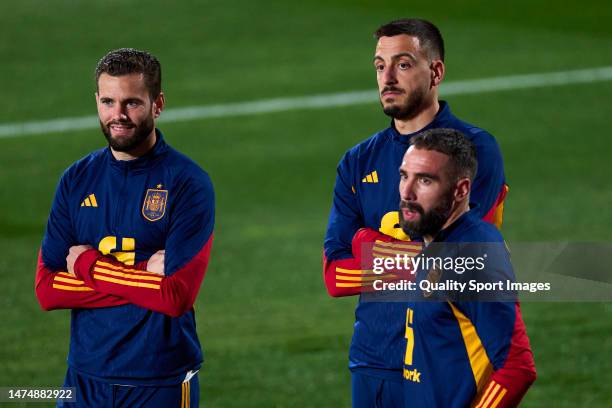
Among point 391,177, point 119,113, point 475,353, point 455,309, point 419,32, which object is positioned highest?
point 419,32

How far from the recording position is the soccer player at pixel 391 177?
19.6 feet

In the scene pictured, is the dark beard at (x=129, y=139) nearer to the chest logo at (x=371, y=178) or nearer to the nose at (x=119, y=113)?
the nose at (x=119, y=113)

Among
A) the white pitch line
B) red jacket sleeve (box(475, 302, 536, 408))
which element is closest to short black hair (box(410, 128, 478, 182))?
red jacket sleeve (box(475, 302, 536, 408))

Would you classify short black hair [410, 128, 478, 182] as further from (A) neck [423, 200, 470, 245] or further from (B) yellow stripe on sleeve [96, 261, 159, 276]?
(B) yellow stripe on sleeve [96, 261, 159, 276]

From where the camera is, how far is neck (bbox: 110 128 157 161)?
6016 mm

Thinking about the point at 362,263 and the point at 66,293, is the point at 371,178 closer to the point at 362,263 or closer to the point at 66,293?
the point at 362,263

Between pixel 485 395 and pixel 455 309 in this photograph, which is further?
pixel 455 309

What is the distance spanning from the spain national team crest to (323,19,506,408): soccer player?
0.92 metres

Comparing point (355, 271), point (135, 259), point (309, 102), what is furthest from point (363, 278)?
point (309, 102)

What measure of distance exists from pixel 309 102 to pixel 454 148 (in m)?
15.0

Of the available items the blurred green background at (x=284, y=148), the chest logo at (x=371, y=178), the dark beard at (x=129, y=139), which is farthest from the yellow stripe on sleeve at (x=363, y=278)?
the blurred green background at (x=284, y=148)

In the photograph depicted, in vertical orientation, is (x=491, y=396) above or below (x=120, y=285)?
below

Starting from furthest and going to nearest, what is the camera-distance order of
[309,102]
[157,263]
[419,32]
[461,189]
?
[309,102], [419,32], [157,263], [461,189]

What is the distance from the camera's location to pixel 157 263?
233 inches
